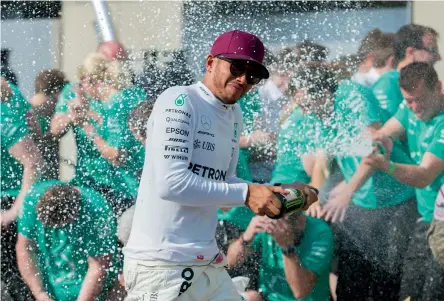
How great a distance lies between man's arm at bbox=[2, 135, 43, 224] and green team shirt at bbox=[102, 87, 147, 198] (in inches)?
17.0

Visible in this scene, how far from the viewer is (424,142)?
5.04 meters

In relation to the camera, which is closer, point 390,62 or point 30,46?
point 390,62

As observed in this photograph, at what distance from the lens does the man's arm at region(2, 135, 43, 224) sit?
17.7 ft

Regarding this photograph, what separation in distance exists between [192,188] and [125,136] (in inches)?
99.2

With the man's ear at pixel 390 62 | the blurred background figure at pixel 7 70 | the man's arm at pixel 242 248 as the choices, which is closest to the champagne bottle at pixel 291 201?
the man's arm at pixel 242 248

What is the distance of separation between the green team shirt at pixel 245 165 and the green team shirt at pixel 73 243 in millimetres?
666

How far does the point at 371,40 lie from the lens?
17.3 feet

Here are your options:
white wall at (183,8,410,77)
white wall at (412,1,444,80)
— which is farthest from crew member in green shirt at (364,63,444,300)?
white wall at (183,8,410,77)

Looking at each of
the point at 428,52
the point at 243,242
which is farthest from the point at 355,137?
the point at 243,242

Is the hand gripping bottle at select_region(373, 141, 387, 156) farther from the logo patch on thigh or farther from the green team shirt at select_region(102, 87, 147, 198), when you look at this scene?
the logo patch on thigh

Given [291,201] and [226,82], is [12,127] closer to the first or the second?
[226,82]

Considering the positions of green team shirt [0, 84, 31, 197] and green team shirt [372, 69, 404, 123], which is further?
green team shirt [0, 84, 31, 197]

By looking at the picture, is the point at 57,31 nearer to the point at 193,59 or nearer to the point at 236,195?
the point at 193,59

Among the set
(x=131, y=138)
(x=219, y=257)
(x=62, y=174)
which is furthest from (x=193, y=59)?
(x=219, y=257)
